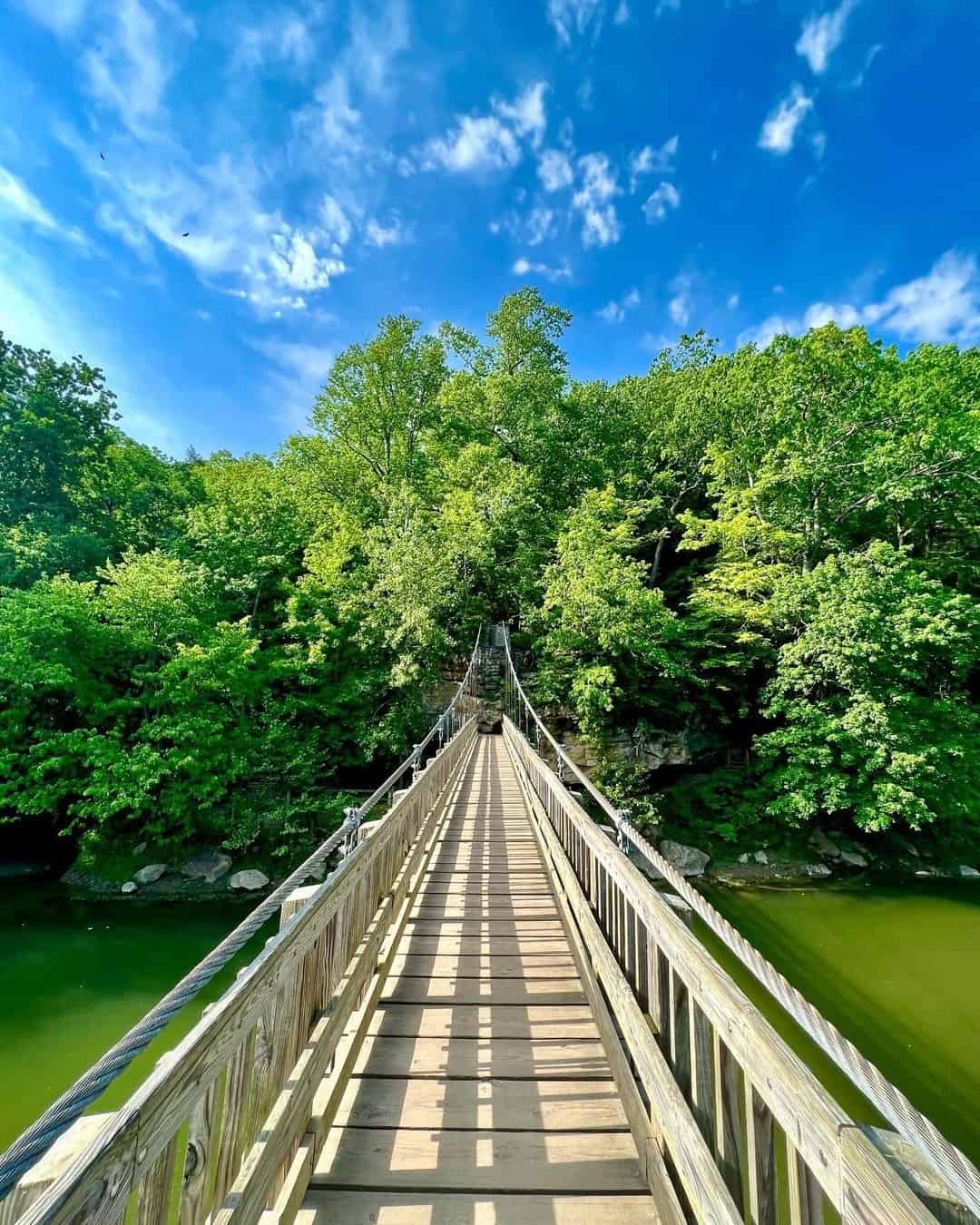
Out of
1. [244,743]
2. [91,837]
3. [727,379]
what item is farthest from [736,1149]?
[727,379]

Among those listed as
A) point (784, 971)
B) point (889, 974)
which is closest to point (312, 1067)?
point (784, 971)

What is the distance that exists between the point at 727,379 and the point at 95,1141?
1890 cm

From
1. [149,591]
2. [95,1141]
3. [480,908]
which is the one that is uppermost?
[149,591]

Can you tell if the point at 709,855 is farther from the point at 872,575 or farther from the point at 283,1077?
the point at 283,1077

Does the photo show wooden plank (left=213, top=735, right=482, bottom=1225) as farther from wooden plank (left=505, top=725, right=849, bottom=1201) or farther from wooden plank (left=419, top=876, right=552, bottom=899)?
wooden plank (left=505, top=725, right=849, bottom=1201)

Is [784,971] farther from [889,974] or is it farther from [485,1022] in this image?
[485,1022]

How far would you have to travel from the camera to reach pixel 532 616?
1512 centimetres

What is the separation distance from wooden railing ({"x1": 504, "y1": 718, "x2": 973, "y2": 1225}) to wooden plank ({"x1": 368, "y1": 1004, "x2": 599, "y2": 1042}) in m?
0.20

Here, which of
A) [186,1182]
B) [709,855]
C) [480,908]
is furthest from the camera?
[709,855]

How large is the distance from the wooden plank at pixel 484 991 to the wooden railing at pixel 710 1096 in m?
0.29

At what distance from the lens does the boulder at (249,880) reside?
10.6 meters

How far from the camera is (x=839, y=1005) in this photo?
6.97 metres

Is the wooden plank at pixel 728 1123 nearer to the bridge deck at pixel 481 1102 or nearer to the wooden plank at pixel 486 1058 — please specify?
the bridge deck at pixel 481 1102

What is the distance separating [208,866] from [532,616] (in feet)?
32.4
